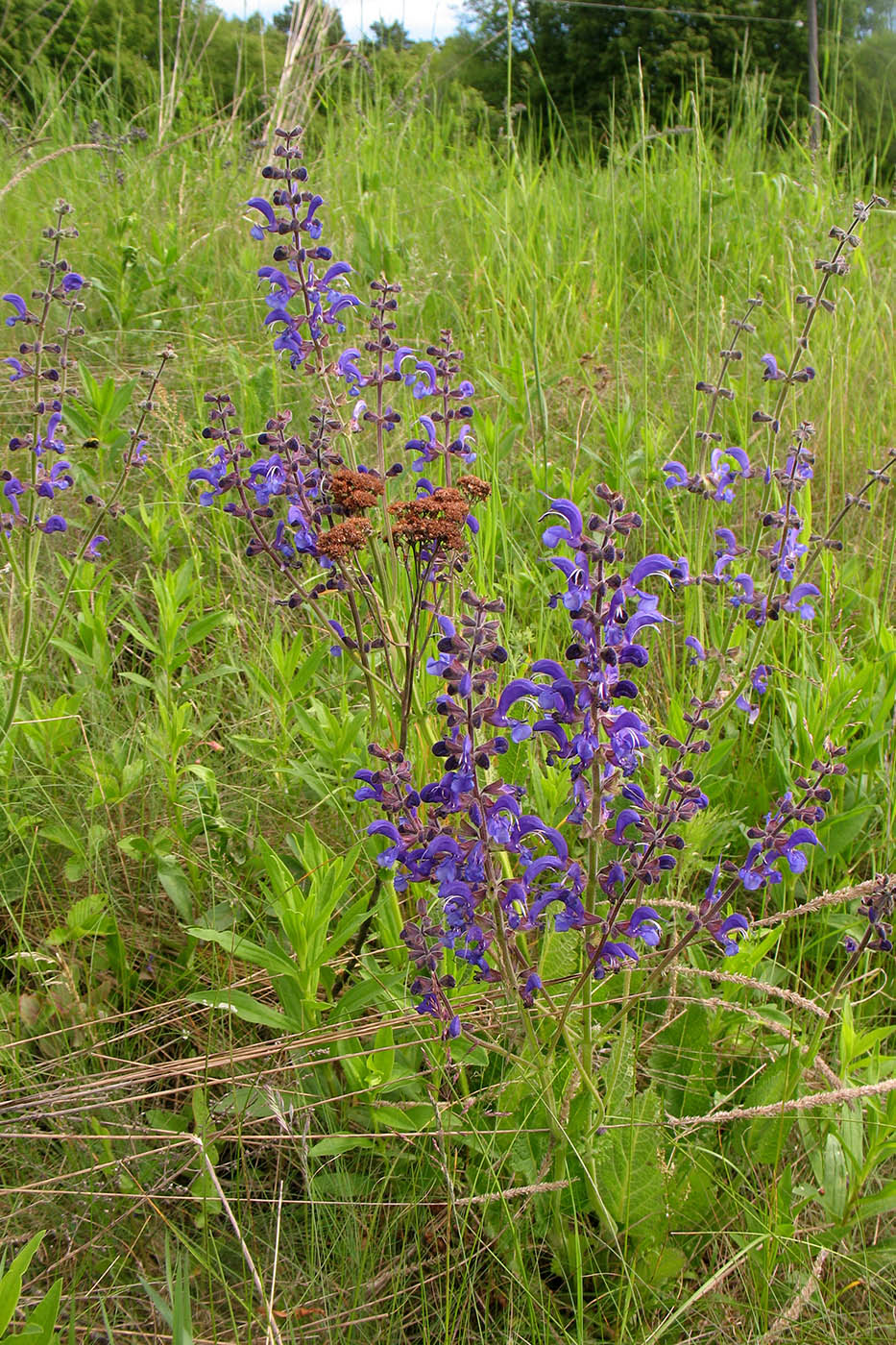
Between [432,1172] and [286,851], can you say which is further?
[286,851]

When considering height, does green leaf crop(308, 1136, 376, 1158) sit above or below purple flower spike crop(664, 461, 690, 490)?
below

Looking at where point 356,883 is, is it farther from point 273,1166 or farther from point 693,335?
point 693,335

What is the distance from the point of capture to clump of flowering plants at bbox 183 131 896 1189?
5.12 feet

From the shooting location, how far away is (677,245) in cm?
539

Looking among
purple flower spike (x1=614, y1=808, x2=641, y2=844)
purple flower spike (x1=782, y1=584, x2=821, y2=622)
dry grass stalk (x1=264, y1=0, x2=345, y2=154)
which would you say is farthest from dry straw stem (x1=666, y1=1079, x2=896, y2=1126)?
dry grass stalk (x1=264, y1=0, x2=345, y2=154)

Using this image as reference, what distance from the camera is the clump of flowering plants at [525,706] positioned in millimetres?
1561

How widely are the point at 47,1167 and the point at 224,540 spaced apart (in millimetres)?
2233

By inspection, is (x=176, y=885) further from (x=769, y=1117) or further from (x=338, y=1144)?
(x=769, y=1117)

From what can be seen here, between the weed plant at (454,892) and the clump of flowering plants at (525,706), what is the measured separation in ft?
0.04

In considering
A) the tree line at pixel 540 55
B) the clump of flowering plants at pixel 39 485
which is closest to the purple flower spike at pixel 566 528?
the clump of flowering plants at pixel 39 485

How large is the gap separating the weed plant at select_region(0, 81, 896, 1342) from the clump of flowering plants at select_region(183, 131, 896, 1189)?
0.04 ft

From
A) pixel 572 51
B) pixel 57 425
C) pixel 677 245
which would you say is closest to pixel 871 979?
pixel 57 425

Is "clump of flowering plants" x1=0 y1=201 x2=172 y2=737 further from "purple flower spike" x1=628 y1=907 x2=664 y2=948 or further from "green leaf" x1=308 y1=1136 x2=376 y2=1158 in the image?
"purple flower spike" x1=628 y1=907 x2=664 y2=948

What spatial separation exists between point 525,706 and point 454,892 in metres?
1.24
